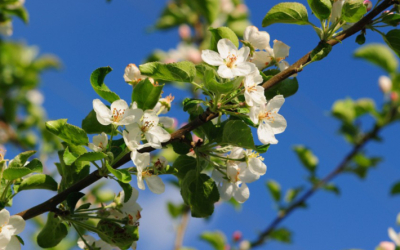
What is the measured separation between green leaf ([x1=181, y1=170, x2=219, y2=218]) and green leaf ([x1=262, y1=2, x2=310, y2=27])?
445 millimetres

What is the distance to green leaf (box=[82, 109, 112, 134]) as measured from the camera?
117 centimetres

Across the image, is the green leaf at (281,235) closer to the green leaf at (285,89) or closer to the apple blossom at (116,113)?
the green leaf at (285,89)

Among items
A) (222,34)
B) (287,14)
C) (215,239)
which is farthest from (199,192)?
(215,239)

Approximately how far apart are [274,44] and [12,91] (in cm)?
358

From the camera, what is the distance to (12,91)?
426 centimetres

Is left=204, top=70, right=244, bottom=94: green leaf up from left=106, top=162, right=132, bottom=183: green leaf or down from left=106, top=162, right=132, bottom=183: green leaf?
up

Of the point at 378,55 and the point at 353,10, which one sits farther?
the point at 378,55

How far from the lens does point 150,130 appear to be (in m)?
1.09

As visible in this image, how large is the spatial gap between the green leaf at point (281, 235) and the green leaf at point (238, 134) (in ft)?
7.83

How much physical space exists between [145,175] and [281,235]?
2455 millimetres

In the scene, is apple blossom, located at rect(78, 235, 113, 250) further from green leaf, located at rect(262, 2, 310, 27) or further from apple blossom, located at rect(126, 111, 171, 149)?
green leaf, located at rect(262, 2, 310, 27)

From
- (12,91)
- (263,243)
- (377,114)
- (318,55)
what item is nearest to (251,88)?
(318,55)

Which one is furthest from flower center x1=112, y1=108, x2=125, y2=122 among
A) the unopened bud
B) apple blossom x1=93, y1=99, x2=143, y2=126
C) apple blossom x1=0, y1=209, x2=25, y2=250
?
the unopened bud

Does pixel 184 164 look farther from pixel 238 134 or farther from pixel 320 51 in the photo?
pixel 320 51
